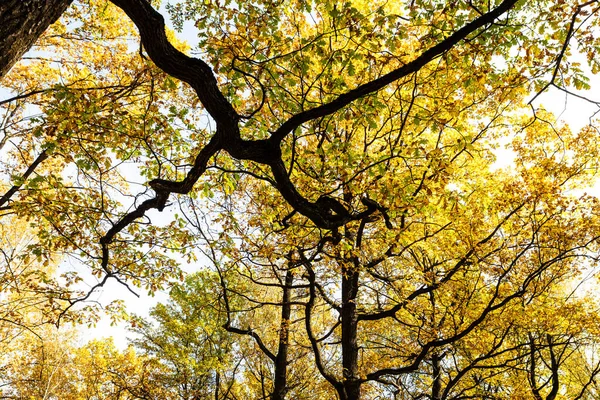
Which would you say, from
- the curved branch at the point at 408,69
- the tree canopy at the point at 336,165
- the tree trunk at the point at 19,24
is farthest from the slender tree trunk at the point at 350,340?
the tree trunk at the point at 19,24

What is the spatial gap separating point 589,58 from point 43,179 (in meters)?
6.13

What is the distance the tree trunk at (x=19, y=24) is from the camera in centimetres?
181

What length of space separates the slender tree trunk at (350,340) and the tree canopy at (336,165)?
1.7 inches

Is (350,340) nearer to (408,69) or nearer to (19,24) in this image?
(408,69)

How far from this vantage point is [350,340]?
677cm

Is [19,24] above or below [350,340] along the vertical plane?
above

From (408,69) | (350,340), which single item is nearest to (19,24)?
(408,69)

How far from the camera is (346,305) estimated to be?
6.94 metres

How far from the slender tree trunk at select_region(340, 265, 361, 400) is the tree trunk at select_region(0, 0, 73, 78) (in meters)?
5.43

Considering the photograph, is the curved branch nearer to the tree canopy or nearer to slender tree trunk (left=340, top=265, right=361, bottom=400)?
the tree canopy

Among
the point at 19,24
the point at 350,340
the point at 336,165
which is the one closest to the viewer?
the point at 19,24

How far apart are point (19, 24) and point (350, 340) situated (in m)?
6.66

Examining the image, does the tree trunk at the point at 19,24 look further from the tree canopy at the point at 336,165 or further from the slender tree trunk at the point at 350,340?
the slender tree trunk at the point at 350,340

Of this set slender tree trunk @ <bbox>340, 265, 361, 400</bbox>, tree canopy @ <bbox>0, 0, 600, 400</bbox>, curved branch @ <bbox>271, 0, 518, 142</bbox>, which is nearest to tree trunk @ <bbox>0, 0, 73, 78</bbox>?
tree canopy @ <bbox>0, 0, 600, 400</bbox>
